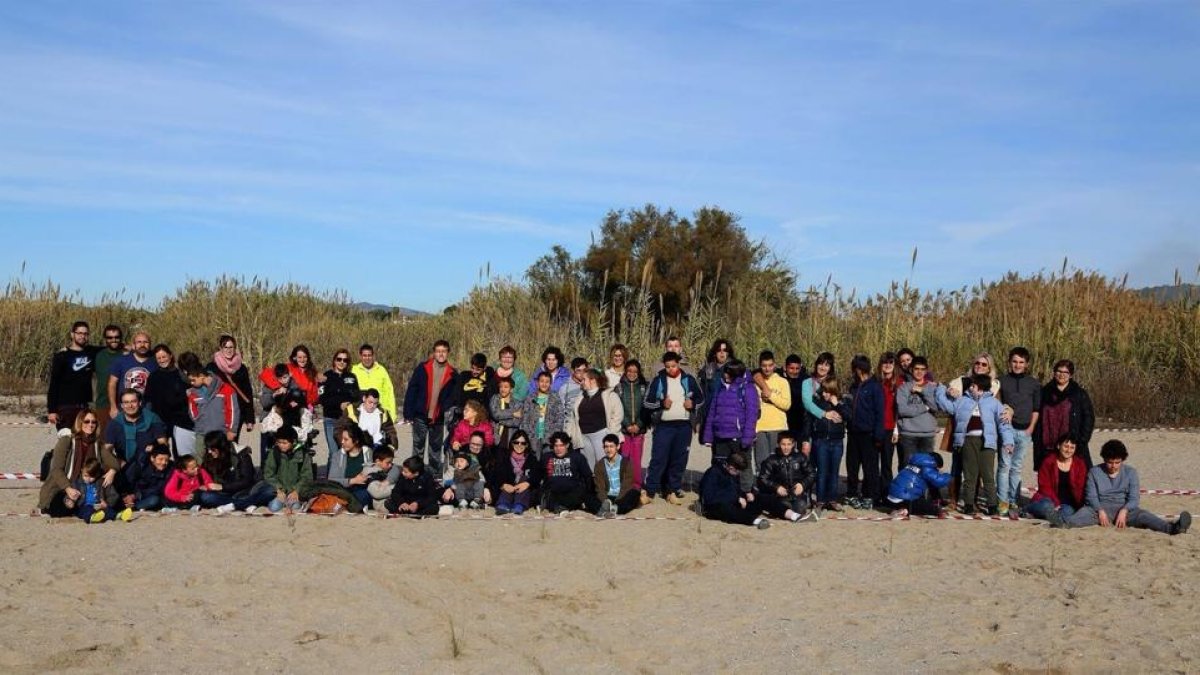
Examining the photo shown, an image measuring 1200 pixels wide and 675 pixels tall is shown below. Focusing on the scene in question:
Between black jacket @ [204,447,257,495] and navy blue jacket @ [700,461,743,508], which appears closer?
navy blue jacket @ [700,461,743,508]

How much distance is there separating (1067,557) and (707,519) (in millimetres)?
3020

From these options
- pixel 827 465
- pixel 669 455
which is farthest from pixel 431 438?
pixel 827 465

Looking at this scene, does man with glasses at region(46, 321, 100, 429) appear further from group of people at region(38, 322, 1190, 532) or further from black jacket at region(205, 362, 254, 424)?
black jacket at region(205, 362, 254, 424)

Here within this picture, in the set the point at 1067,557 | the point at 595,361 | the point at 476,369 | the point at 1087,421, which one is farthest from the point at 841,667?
the point at 595,361

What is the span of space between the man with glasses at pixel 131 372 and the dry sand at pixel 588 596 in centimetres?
152

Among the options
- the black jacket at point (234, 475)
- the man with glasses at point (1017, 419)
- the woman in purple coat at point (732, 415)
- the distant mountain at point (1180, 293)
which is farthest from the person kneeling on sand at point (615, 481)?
the distant mountain at point (1180, 293)

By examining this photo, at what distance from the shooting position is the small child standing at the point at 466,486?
11016 millimetres

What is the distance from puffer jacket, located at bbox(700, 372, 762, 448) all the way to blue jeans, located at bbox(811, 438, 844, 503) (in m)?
0.63

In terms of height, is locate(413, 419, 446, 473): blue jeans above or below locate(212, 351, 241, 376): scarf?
below

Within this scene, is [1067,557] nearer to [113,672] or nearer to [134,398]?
[113,672]

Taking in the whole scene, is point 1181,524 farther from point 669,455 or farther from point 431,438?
point 431,438

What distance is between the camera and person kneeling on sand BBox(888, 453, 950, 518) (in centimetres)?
1059

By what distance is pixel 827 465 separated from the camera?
1108 cm

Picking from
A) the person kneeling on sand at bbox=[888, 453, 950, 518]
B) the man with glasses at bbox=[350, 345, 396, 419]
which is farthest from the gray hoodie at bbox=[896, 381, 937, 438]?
the man with glasses at bbox=[350, 345, 396, 419]
